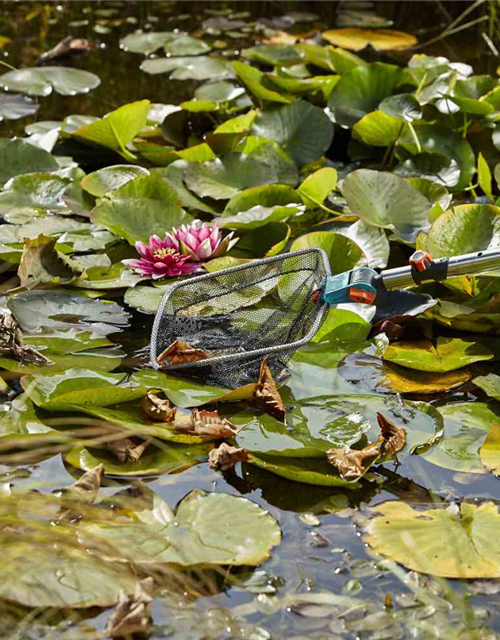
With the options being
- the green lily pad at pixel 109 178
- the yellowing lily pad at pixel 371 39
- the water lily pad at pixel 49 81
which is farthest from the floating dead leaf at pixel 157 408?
the yellowing lily pad at pixel 371 39

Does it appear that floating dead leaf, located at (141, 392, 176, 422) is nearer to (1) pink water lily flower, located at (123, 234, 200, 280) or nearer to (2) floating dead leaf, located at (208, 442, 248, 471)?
(2) floating dead leaf, located at (208, 442, 248, 471)

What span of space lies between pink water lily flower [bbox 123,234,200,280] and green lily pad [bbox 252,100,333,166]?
824 mm

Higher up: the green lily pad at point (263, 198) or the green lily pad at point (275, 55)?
the green lily pad at point (275, 55)

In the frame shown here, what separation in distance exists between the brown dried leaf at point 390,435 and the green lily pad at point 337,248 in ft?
2.19

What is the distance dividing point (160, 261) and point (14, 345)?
52 cm

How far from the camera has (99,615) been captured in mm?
1428

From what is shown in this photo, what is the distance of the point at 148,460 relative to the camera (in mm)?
1802

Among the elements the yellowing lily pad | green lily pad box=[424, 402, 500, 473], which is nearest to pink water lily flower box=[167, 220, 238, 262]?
green lily pad box=[424, 402, 500, 473]

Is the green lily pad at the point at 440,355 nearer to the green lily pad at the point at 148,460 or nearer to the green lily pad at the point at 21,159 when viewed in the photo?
the green lily pad at the point at 148,460

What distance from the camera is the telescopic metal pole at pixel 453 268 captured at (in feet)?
6.91

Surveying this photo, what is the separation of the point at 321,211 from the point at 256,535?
4.85 feet

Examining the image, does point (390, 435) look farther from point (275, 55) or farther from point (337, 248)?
point (275, 55)

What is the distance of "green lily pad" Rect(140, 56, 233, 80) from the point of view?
407 cm

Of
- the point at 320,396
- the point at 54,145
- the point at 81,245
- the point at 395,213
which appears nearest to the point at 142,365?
the point at 320,396
